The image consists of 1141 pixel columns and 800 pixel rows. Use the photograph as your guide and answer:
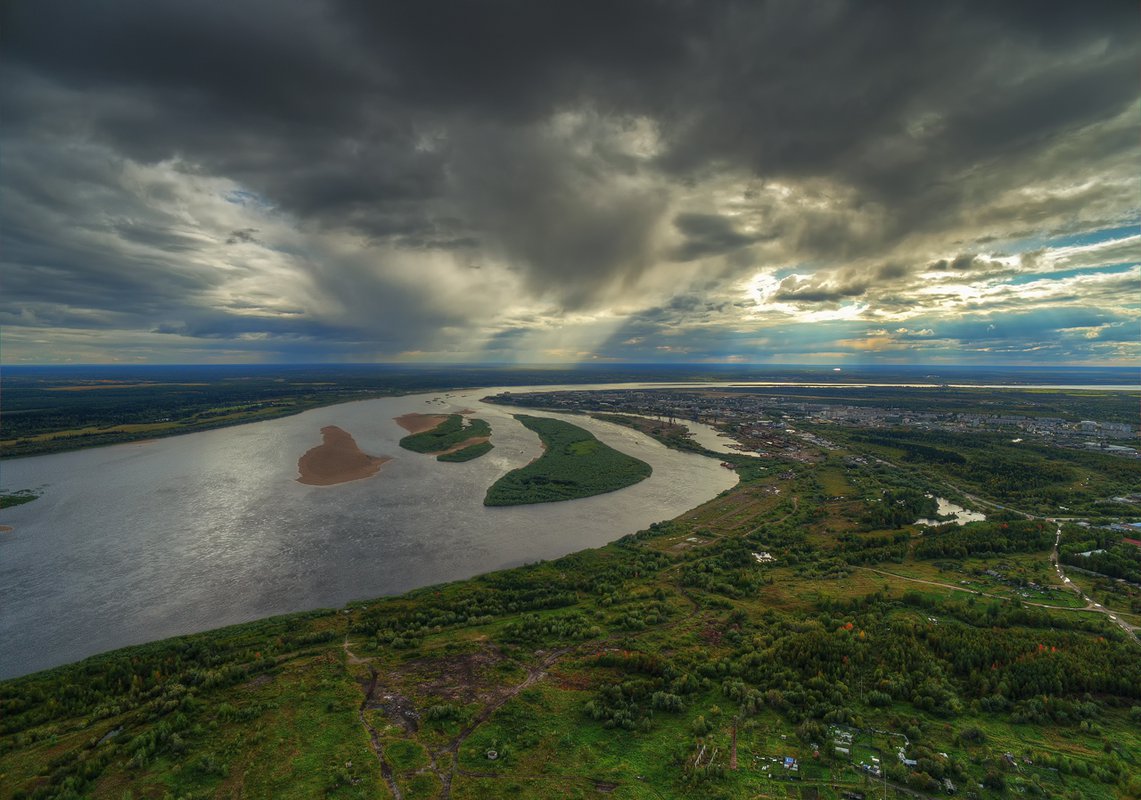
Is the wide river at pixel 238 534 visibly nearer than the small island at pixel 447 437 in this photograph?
Yes

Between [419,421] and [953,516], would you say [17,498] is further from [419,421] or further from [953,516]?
[953,516]

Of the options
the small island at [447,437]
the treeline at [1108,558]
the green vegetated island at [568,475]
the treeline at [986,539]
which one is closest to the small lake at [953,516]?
the treeline at [986,539]

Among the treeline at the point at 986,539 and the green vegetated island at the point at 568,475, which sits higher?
the green vegetated island at the point at 568,475

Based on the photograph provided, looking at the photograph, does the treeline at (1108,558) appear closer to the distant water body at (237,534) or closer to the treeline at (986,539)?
the treeline at (986,539)

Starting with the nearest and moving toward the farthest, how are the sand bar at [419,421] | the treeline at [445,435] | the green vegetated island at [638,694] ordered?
the green vegetated island at [638,694] < the treeline at [445,435] < the sand bar at [419,421]

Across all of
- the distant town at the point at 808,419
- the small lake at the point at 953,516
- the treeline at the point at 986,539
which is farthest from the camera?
the distant town at the point at 808,419

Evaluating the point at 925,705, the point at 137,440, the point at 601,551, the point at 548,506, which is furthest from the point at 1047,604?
the point at 137,440

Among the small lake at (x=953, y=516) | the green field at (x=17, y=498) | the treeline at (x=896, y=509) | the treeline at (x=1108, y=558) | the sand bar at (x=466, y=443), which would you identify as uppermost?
the green field at (x=17, y=498)

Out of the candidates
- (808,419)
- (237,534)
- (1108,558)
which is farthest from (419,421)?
(1108,558)
